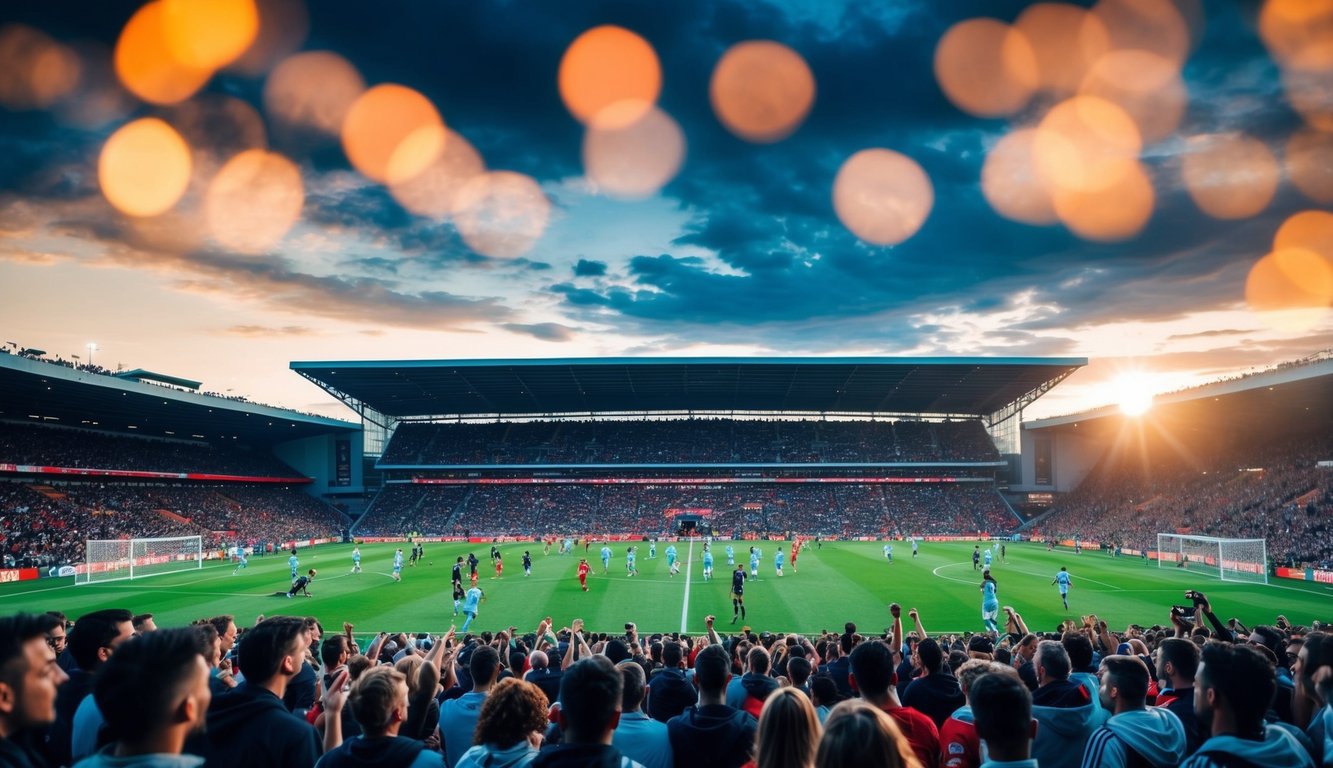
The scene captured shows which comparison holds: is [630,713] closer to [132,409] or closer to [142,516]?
[142,516]

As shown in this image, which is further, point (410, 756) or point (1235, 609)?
point (1235, 609)

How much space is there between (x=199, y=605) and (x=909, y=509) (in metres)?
63.5

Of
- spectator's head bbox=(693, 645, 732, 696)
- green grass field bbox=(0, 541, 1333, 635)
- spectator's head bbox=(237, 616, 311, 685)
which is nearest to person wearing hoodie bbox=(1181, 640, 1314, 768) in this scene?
spectator's head bbox=(693, 645, 732, 696)

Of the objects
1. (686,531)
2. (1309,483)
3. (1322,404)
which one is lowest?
(686,531)

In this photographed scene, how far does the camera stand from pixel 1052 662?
6707 mm

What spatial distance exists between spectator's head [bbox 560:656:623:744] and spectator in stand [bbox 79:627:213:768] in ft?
5.90

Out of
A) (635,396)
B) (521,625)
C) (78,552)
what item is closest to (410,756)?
(521,625)

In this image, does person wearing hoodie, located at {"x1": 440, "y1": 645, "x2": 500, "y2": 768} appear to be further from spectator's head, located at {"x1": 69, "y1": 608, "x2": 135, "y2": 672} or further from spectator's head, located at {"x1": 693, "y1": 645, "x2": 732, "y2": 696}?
spectator's head, located at {"x1": 69, "y1": 608, "x2": 135, "y2": 672}

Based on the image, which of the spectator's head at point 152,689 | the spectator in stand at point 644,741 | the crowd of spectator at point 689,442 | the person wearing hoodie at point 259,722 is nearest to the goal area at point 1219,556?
the crowd of spectator at point 689,442

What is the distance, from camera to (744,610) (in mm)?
27844

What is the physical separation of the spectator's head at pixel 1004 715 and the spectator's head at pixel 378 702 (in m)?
3.43

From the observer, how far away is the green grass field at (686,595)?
27.5 metres

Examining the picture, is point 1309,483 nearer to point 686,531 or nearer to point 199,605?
point 686,531

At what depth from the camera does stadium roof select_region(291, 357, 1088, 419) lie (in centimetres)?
6775
